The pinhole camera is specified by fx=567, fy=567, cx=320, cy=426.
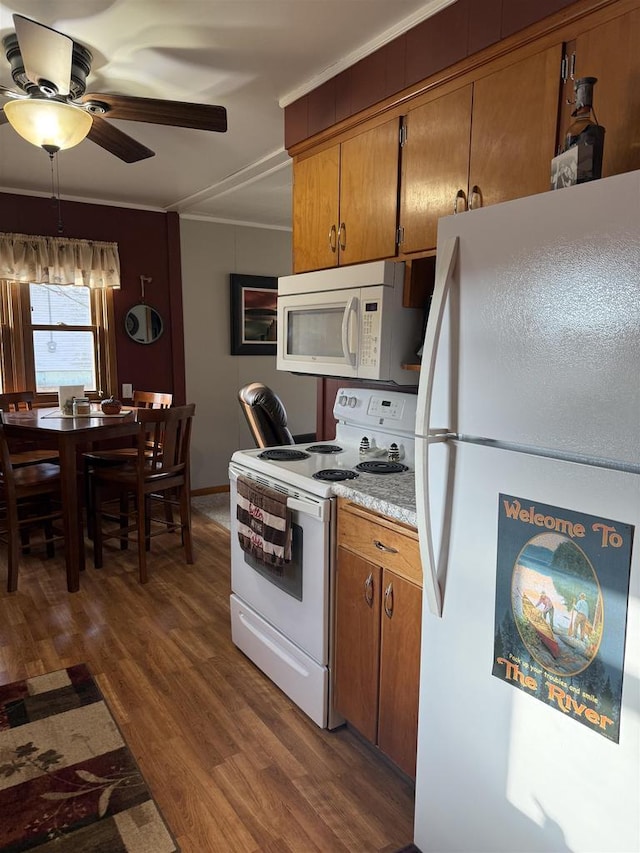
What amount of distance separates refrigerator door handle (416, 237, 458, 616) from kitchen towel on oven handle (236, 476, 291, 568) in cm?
80

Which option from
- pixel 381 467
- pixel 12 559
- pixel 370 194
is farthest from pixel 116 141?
pixel 12 559

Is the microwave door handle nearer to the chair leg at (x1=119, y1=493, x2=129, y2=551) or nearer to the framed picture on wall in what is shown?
the chair leg at (x1=119, y1=493, x2=129, y2=551)

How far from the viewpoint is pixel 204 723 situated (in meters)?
2.21

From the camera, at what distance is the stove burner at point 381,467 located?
7.34 ft

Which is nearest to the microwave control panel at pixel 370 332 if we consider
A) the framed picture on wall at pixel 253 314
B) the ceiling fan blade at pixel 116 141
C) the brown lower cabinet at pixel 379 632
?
the brown lower cabinet at pixel 379 632

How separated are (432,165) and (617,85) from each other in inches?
26.7

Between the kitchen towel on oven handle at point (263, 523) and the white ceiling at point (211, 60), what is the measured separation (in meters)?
1.74

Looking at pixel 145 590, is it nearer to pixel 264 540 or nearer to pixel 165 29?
pixel 264 540

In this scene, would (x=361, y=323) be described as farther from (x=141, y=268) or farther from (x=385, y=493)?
(x=141, y=268)

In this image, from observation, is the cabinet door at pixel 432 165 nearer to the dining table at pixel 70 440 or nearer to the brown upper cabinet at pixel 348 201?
the brown upper cabinet at pixel 348 201

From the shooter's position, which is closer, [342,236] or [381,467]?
[381,467]

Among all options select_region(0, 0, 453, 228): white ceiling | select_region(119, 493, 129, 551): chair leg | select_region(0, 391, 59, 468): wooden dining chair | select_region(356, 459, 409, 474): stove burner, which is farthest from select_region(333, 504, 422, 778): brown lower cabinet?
select_region(0, 391, 59, 468): wooden dining chair

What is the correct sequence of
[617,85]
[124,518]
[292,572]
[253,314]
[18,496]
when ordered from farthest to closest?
[253,314] < [124,518] < [18,496] < [292,572] < [617,85]

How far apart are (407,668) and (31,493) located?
2657mm
